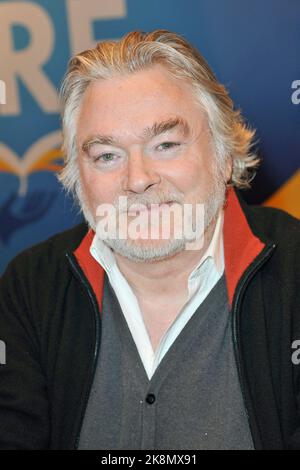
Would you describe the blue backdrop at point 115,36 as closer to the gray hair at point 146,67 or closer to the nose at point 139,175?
the gray hair at point 146,67

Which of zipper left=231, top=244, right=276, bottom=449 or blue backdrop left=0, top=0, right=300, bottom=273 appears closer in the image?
zipper left=231, top=244, right=276, bottom=449

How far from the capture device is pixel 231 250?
1365 mm

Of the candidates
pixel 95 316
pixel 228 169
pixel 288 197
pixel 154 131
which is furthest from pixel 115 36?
pixel 95 316

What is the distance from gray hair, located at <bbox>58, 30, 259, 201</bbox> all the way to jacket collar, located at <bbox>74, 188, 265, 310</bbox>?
0.34 ft

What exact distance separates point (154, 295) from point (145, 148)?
0.33 m

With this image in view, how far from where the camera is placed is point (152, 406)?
4.06ft

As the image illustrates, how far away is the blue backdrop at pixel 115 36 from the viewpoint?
2.10 m

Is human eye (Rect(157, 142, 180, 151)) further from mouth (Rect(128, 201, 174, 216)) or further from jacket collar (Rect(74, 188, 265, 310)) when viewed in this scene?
jacket collar (Rect(74, 188, 265, 310))

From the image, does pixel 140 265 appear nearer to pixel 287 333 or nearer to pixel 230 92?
pixel 287 333

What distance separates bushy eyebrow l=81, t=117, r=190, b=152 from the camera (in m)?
1.29

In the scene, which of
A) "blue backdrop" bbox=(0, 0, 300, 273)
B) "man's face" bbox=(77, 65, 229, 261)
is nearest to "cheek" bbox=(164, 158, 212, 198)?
"man's face" bbox=(77, 65, 229, 261)

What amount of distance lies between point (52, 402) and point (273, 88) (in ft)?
4.13
